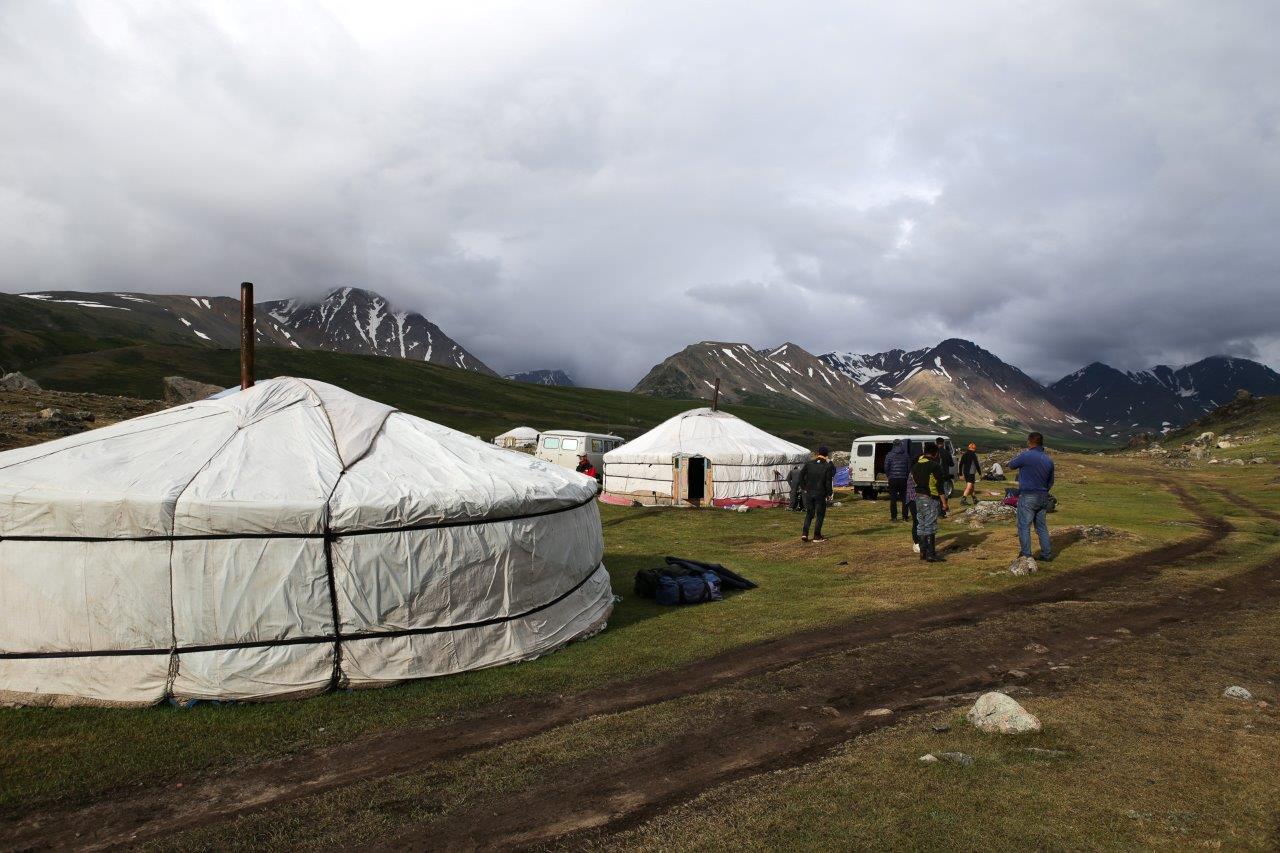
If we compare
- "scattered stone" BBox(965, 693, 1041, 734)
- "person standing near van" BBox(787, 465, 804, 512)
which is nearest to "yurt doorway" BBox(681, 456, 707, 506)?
"person standing near van" BBox(787, 465, 804, 512)

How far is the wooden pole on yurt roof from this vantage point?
9.45 metres

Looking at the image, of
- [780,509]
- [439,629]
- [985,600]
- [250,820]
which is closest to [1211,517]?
[780,509]

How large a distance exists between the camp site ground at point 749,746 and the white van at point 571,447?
19841 mm

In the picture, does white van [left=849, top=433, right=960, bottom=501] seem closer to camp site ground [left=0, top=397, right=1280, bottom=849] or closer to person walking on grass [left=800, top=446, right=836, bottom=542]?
person walking on grass [left=800, top=446, right=836, bottom=542]

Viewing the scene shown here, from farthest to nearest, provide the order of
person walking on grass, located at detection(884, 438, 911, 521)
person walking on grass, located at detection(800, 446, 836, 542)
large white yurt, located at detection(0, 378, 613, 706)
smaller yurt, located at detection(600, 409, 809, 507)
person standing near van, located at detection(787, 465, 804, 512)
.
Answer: smaller yurt, located at detection(600, 409, 809, 507) → person standing near van, located at detection(787, 465, 804, 512) → person walking on grass, located at detection(884, 438, 911, 521) → person walking on grass, located at detection(800, 446, 836, 542) → large white yurt, located at detection(0, 378, 613, 706)

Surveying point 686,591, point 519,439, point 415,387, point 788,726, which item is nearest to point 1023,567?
point 686,591

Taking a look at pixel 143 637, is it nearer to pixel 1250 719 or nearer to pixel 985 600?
pixel 1250 719

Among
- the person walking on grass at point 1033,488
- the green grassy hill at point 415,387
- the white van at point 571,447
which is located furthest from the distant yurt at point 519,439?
the person walking on grass at point 1033,488

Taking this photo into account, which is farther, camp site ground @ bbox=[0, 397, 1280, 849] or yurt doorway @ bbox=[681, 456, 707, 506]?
yurt doorway @ bbox=[681, 456, 707, 506]

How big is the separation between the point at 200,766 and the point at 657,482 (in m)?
18.5

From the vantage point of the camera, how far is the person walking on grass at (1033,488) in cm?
1021

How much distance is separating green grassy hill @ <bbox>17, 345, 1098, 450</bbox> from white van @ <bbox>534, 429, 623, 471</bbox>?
165ft


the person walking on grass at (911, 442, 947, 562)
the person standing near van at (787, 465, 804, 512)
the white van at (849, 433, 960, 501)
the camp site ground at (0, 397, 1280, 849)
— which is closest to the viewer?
the camp site ground at (0, 397, 1280, 849)

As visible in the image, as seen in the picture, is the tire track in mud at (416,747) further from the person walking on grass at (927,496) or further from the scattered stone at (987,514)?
the scattered stone at (987,514)
